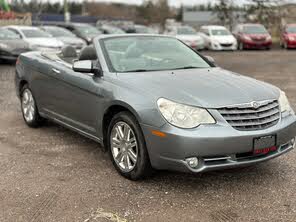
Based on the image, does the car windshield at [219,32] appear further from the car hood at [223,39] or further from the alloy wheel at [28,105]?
the alloy wheel at [28,105]

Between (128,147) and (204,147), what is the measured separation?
36.0 inches

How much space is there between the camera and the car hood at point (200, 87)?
399cm

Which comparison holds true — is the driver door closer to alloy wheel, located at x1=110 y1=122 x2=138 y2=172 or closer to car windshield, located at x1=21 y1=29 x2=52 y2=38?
alloy wheel, located at x1=110 y1=122 x2=138 y2=172

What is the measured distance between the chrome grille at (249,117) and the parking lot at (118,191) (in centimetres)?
65

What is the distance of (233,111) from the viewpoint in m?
3.93

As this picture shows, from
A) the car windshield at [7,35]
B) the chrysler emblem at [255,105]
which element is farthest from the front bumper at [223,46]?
the chrysler emblem at [255,105]

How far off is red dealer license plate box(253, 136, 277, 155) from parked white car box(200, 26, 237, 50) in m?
20.1

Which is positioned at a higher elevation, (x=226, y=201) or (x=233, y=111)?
(x=233, y=111)

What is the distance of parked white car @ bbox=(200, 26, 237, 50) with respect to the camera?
933 inches

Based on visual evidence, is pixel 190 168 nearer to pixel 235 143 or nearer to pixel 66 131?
pixel 235 143

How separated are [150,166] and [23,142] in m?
2.38

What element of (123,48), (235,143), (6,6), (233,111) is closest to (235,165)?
(235,143)

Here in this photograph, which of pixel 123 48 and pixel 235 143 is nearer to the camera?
pixel 235 143

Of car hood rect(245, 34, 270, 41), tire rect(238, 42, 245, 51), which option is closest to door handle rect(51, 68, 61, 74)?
car hood rect(245, 34, 270, 41)
